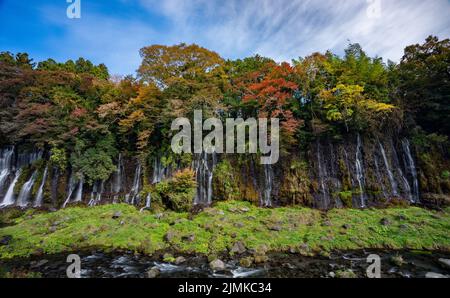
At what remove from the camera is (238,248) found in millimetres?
9445

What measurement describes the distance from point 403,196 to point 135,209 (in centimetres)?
1774

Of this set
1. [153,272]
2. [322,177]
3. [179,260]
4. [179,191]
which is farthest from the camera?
[322,177]

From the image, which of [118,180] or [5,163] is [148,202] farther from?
[5,163]

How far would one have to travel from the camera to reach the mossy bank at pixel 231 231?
376 inches

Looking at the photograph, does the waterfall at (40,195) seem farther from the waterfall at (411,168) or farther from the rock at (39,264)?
the waterfall at (411,168)

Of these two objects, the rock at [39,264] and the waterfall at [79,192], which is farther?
the waterfall at [79,192]

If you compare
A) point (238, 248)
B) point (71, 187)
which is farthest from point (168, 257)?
point (71, 187)

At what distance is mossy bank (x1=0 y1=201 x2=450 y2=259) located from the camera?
9539 mm

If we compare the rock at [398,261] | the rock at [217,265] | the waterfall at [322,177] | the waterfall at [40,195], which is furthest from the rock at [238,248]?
the waterfall at [40,195]

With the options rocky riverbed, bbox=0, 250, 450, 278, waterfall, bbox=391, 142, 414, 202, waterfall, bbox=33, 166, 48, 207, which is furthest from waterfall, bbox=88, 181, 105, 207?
waterfall, bbox=391, 142, 414, 202

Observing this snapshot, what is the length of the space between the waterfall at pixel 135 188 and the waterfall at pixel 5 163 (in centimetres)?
1119

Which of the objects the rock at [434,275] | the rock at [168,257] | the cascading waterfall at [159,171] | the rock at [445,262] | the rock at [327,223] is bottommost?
the rock at [168,257]

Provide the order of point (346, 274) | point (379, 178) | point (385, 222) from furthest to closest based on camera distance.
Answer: point (379, 178), point (385, 222), point (346, 274)

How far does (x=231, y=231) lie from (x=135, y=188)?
10.2 m
